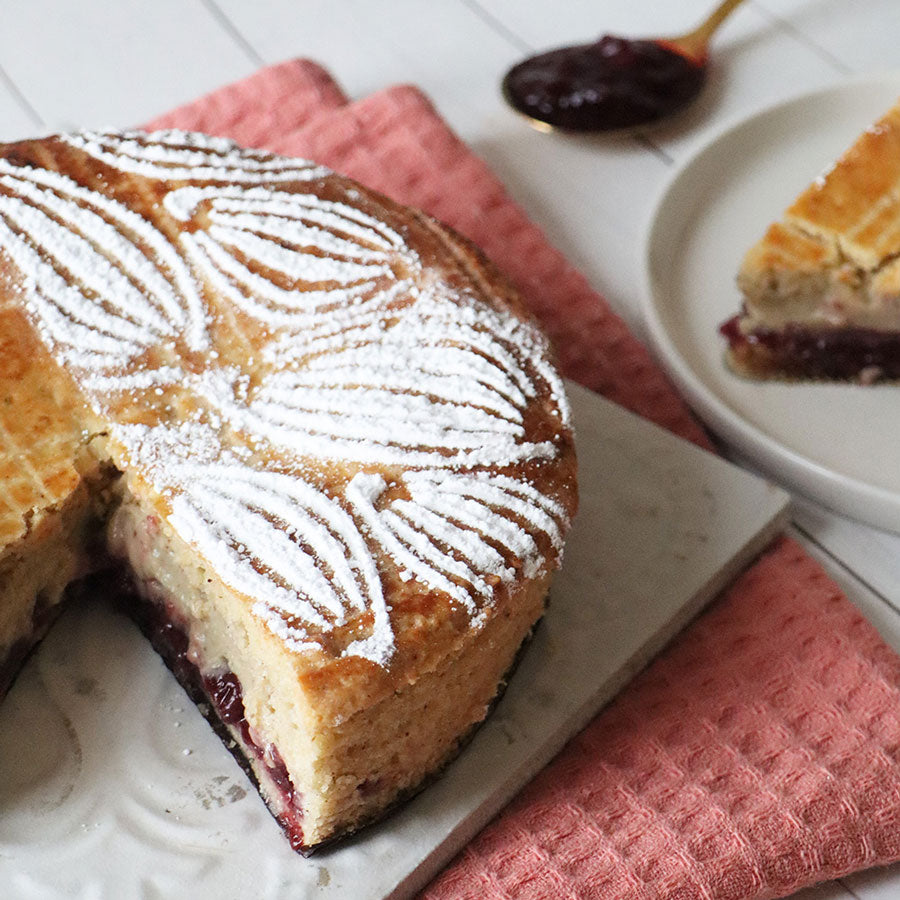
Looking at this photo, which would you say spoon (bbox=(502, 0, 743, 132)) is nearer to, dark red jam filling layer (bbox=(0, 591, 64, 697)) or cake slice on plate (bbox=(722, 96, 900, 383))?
cake slice on plate (bbox=(722, 96, 900, 383))

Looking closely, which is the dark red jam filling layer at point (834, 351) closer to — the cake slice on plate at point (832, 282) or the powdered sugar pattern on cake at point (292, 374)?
the cake slice on plate at point (832, 282)

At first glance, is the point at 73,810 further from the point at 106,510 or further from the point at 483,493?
the point at 483,493

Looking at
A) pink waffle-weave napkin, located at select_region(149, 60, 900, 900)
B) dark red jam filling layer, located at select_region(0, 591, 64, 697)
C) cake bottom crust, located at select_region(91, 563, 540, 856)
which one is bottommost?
pink waffle-weave napkin, located at select_region(149, 60, 900, 900)

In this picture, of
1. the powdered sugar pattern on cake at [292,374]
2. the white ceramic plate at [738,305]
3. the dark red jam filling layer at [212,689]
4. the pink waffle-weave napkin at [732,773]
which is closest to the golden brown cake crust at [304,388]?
the powdered sugar pattern on cake at [292,374]

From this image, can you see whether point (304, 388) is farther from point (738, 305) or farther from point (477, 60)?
point (477, 60)

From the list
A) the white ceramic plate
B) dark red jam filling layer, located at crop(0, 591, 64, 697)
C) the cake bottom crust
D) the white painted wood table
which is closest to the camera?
the cake bottom crust

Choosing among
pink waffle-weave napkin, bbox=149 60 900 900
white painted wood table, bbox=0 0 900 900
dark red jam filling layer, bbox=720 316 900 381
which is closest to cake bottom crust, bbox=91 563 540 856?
pink waffle-weave napkin, bbox=149 60 900 900

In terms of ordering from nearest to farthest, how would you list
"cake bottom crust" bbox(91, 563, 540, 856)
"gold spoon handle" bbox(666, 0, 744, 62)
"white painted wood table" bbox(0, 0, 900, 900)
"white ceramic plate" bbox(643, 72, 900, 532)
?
"cake bottom crust" bbox(91, 563, 540, 856)
"white ceramic plate" bbox(643, 72, 900, 532)
"white painted wood table" bbox(0, 0, 900, 900)
"gold spoon handle" bbox(666, 0, 744, 62)
